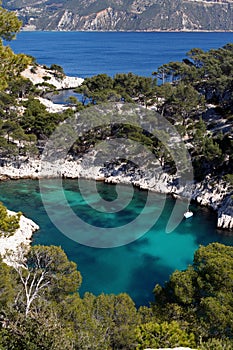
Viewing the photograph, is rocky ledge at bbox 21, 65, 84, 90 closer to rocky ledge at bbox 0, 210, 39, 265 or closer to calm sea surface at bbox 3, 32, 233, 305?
calm sea surface at bbox 3, 32, 233, 305

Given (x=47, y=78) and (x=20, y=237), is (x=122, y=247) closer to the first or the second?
(x=20, y=237)

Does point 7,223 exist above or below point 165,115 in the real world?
below

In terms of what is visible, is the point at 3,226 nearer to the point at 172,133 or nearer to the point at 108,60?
the point at 172,133

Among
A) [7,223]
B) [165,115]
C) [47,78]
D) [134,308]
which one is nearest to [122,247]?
[134,308]

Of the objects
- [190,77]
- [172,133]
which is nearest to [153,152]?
[172,133]

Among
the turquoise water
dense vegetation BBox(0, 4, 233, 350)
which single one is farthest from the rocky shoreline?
dense vegetation BBox(0, 4, 233, 350)

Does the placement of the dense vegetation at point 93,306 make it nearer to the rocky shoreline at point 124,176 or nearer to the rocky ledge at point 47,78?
the rocky shoreline at point 124,176
